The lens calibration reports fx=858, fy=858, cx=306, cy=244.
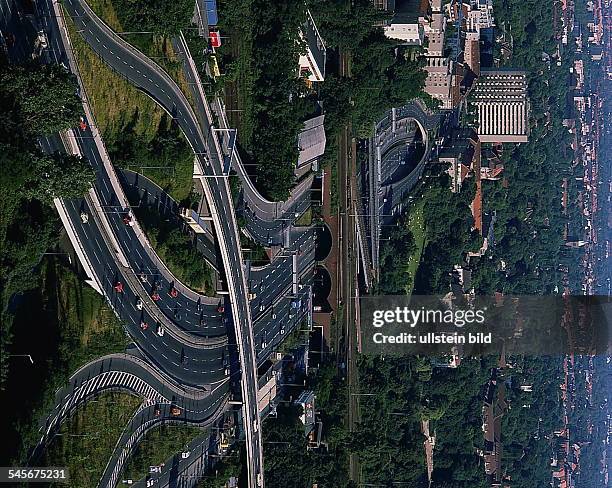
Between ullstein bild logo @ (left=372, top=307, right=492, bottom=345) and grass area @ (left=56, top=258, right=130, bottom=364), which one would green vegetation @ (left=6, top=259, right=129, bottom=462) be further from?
ullstein bild logo @ (left=372, top=307, right=492, bottom=345)

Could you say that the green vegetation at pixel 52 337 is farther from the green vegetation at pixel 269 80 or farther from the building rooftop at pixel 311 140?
the building rooftop at pixel 311 140

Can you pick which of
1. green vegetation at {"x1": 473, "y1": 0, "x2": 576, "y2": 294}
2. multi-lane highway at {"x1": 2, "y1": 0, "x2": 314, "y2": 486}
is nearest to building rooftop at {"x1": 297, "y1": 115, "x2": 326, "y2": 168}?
multi-lane highway at {"x1": 2, "y1": 0, "x2": 314, "y2": 486}

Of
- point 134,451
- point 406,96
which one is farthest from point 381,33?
point 134,451

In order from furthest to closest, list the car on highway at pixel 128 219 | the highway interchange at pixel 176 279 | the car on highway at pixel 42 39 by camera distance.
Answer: the car on highway at pixel 128 219, the highway interchange at pixel 176 279, the car on highway at pixel 42 39

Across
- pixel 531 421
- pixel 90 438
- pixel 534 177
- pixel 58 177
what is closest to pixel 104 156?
pixel 58 177

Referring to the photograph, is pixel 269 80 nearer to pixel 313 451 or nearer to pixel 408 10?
pixel 408 10

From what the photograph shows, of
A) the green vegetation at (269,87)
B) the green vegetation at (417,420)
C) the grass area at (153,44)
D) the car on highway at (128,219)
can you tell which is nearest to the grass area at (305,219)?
the green vegetation at (269,87)

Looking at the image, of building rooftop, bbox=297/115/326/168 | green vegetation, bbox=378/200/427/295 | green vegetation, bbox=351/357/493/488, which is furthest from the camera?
green vegetation, bbox=378/200/427/295

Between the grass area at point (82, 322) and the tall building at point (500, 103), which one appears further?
the tall building at point (500, 103)
